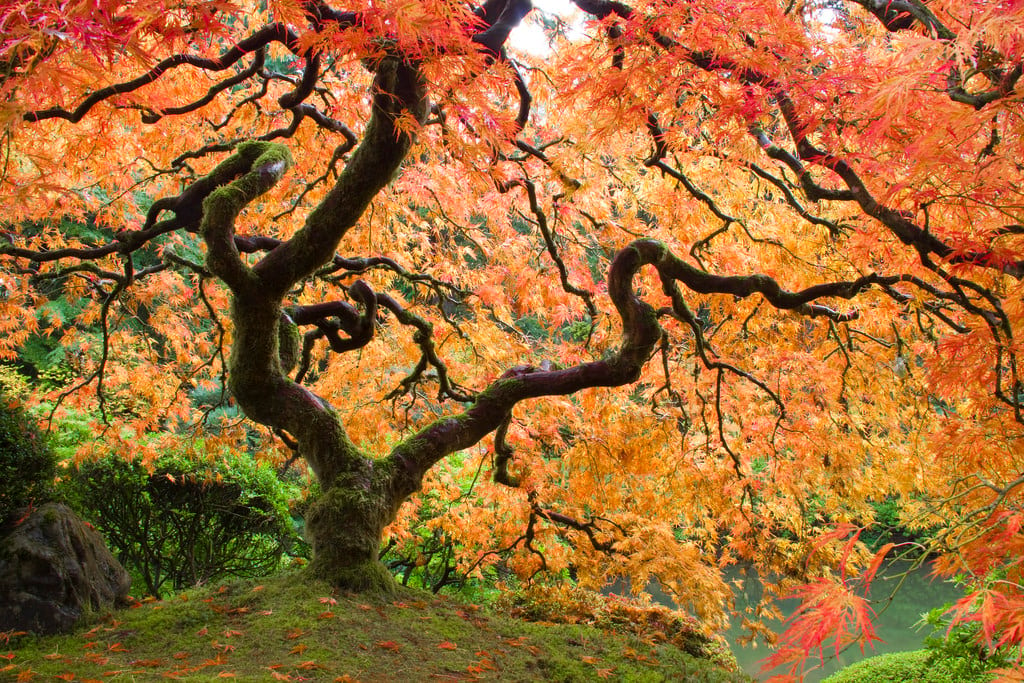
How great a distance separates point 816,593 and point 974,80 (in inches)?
79.4

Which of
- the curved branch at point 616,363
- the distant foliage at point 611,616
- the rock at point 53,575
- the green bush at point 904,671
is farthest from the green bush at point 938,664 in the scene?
the rock at point 53,575

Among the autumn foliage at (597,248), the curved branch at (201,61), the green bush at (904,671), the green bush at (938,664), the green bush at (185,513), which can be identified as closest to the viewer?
the autumn foliage at (597,248)

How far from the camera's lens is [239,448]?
490cm

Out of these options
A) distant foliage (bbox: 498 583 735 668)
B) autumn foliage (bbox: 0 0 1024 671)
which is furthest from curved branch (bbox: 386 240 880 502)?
distant foliage (bbox: 498 583 735 668)

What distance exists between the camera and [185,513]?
4.87 m

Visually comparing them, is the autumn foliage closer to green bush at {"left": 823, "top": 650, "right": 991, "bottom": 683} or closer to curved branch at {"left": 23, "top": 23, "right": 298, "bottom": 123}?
curved branch at {"left": 23, "top": 23, "right": 298, "bottom": 123}

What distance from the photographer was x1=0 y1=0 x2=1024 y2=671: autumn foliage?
1570 mm

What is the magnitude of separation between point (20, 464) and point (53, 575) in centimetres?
65

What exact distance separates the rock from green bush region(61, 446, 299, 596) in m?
1.42

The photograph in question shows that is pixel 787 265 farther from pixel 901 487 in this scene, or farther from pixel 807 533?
pixel 807 533

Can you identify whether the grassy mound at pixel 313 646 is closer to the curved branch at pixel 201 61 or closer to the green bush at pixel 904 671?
the curved branch at pixel 201 61

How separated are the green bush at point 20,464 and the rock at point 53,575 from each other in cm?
10

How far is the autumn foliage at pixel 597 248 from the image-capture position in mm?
1570

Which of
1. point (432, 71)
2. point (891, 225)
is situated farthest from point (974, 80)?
point (432, 71)
